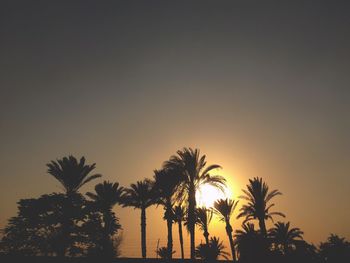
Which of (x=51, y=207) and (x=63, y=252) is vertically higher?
(x=51, y=207)

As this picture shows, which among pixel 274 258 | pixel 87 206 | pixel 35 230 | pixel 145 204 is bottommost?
pixel 274 258

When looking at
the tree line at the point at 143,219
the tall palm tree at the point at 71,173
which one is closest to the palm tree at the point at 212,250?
the tree line at the point at 143,219

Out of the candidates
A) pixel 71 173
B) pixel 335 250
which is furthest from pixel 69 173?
pixel 335 250

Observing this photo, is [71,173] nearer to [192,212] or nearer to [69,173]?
[69,173]

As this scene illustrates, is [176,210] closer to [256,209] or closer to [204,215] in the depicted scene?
[204,215]

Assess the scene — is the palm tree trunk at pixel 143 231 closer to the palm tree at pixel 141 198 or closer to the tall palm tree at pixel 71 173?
the palm tree at pixel 141 198

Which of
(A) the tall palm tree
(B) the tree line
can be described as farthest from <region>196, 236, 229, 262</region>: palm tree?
(A) the tall palm tree

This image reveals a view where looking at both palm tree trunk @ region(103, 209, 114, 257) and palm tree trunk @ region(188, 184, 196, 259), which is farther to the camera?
palm tree trunk @ region(188, 184, 196, 259)

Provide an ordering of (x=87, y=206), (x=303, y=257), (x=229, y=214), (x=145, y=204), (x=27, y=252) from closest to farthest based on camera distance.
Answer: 1. (x=27, y=252)
2. (x=87, y=206)
3. (x=303, y=257)
4. (x=145, y=204)
5. (x=229, y=214)

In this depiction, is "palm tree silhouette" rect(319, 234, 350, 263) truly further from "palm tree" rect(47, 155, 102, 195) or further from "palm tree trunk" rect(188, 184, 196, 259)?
"palm tree" rect(47, 155, 102, 195)

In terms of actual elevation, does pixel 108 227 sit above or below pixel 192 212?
below

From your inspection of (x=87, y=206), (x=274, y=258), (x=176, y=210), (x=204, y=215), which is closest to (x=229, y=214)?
(x=204, y=215)

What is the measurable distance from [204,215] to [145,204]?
11999 millimetres

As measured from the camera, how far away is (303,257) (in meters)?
39.2
